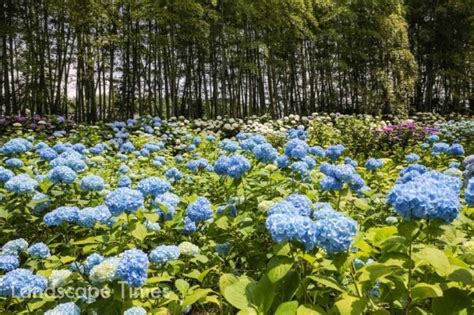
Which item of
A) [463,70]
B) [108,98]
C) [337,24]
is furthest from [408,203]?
[463,70]

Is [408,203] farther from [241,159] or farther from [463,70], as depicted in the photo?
[463,70]

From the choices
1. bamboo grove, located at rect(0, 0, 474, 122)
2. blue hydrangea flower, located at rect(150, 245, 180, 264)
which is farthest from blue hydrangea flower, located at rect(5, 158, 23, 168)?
bamboo grove, located at rect(0, 0, 474, 122)

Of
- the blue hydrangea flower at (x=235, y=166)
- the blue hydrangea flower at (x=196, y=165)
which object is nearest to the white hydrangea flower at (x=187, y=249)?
→ the blue hydrangea flower at (x=235, y=166)

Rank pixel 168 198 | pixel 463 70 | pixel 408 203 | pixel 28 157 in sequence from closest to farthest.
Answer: pixel 408 203, pixel 168 198, pixel 28 157, pixel 463 70

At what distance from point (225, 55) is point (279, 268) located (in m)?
9.04

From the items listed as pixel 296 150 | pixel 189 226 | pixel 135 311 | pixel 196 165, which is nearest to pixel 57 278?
pixel 135 311

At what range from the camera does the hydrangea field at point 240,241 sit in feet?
3.28

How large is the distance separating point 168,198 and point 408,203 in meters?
1.16

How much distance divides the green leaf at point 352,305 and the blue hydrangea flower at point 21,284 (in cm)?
83

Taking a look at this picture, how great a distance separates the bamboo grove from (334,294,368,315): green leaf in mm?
7757

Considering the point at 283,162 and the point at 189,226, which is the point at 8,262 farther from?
the point at 283,162

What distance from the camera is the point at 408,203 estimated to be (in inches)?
37.1

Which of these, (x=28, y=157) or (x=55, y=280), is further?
(x=28, y=157)

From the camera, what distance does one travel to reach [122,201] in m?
1.47
